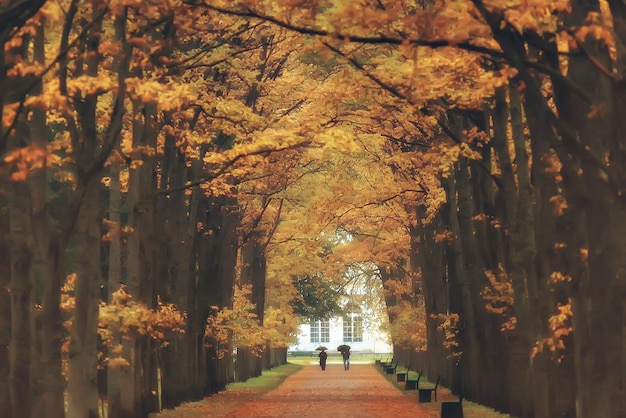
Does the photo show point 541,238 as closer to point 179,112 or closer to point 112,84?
point 112,84

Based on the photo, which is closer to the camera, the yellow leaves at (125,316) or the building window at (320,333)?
the yellow leaves at (125,316)

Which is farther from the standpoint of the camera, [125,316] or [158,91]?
[125,316]

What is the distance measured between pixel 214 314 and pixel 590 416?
91.6 ft

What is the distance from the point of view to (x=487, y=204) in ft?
97.5

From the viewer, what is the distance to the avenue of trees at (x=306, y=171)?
13359 millimetres

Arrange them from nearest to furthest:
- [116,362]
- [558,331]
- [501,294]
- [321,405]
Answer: [558,331] < [116,362] < [501,294] < [321,405]

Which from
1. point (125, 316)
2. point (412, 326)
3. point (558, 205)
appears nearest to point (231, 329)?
Result: point (412, 326)

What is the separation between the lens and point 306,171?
161ft

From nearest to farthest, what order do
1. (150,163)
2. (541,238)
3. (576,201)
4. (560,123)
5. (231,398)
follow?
1. (560,123)
2. (576,201)
3. (541,238)
4. (150,163)
5. (231,398)

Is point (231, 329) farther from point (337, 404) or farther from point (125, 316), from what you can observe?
point (125, 316)

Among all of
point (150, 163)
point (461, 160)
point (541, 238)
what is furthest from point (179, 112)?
point (541, 238)

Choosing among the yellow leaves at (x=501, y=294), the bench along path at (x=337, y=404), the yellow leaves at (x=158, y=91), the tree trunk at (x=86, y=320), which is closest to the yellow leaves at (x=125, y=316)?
the tree trunk at (x=86, y=320)

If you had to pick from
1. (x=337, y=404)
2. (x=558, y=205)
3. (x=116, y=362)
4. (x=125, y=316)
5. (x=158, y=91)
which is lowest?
(x=337, y=404)

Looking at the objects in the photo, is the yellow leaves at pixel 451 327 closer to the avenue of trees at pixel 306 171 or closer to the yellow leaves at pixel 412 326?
the avenue of trees at pixel 306 171
